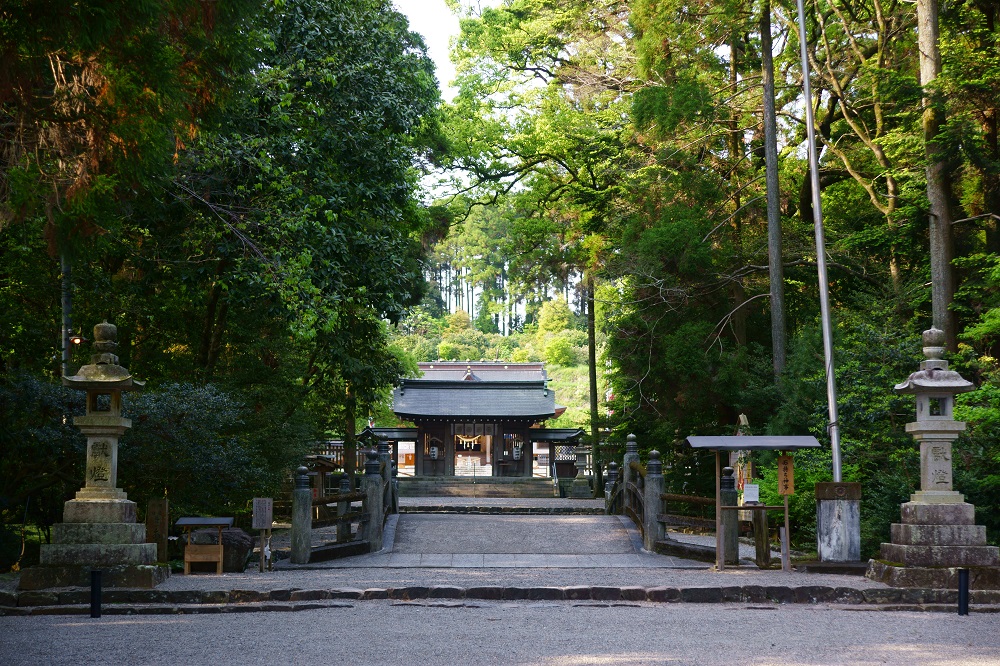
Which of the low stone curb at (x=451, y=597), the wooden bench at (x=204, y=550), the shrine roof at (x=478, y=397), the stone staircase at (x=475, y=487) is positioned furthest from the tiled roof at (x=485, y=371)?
the low stone curb at (x=451, y=597)

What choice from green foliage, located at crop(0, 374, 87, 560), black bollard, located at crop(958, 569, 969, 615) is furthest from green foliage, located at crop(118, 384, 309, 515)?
black bollard, located at crop(958, 569, 969, 615)

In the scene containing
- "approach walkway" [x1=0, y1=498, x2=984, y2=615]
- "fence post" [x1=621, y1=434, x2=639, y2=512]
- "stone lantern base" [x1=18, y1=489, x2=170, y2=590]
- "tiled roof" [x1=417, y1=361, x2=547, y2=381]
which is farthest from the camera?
"tiled roof" [x1=417, y1=361, x2=547, y2=381]

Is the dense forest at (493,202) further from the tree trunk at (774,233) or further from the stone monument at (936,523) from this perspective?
the stone monument at (936,523)

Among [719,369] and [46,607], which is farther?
[719,369]

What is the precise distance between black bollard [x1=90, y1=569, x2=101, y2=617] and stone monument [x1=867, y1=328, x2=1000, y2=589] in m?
7.81

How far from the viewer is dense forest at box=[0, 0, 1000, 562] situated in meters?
7.54

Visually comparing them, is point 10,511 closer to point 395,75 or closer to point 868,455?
point 395,75

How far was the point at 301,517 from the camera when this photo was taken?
1245cm

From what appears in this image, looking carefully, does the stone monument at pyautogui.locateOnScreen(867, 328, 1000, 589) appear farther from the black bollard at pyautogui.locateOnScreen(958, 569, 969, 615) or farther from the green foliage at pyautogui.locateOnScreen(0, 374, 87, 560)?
the green foliage at pyautogui.locateOnScreen(0, 374, 87, 560)

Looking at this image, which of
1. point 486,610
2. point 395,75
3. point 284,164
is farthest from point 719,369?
point 486,610

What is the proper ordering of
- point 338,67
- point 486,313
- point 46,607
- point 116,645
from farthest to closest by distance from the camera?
1. point 486,313
2. point 338,67
3. point 46,607
4. point 116,645

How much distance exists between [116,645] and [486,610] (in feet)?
11.1

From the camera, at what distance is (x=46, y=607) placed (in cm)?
877

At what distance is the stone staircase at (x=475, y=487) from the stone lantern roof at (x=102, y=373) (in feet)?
62.9
